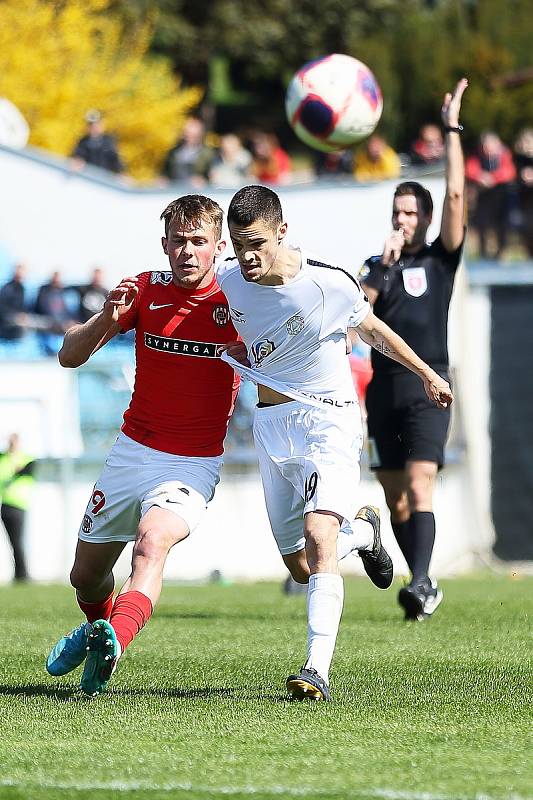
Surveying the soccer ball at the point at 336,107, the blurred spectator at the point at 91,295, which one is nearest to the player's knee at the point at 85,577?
the soccer ball at the point at 336,107

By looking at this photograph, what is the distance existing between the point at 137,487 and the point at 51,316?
12388mm

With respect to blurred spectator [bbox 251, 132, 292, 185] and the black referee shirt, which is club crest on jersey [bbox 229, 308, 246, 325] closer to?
the black referee shirt

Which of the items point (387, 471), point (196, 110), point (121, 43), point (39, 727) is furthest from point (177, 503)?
point (196, 110)

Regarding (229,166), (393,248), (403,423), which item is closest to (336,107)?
(393,248)

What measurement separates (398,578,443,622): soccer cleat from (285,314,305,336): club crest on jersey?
3046 mm

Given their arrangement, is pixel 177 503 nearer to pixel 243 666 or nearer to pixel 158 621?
pixel 243 666

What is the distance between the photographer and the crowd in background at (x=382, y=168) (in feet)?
63.9

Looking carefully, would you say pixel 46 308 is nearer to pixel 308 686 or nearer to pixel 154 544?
pixel 154 544

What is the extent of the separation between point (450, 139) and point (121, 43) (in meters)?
32.3

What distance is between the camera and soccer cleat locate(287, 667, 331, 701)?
5.83 metres

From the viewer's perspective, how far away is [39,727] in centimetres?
542

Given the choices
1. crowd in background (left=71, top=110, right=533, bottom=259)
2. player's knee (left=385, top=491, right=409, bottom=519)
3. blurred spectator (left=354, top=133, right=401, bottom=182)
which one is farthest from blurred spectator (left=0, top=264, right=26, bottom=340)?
player's knee (left=385, top=491, right=409, bottom=519)

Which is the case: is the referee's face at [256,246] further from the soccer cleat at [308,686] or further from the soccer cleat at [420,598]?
the soccer cleat at [420,598]

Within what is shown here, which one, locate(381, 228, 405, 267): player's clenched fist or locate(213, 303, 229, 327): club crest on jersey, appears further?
locate(381, 228, 405, 267): player's clenched fist
